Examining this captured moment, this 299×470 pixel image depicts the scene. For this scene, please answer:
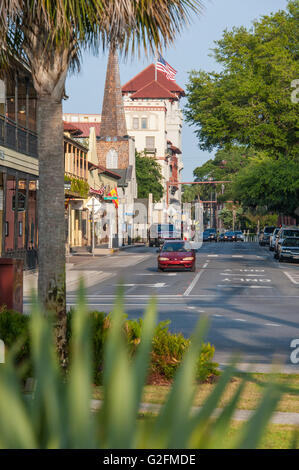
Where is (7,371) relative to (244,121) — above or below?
below

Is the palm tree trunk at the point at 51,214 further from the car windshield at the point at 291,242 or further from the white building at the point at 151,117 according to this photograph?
the white building at the point at 151,117

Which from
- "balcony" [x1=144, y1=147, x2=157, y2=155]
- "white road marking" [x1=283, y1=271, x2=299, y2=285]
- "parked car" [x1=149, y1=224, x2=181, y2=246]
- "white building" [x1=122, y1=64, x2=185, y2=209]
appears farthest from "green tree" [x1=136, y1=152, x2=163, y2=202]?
"white road marking" [x1=283, y1=271, x2=299, y2=285]

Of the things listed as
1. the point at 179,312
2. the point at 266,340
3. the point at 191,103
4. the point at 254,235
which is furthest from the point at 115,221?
the point at 266,340

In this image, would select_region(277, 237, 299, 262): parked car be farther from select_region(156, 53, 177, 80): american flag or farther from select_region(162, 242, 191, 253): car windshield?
select_region(156, 53, 177, 80): american flag

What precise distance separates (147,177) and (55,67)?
10256 cm

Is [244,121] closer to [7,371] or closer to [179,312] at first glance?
[179,312]

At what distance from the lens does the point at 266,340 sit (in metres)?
13.7

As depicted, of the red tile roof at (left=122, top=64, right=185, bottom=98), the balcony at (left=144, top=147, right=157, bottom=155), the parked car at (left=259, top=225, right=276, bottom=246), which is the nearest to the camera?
the parked car at (left=259, top=225, right=276, bottom=246)

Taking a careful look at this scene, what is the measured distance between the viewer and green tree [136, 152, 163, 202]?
111 m

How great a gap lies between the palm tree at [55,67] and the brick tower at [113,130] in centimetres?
9039

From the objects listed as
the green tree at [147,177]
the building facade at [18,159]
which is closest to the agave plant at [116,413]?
the building facade at [18,159]

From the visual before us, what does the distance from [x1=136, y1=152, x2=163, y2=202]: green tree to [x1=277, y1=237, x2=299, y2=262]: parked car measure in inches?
2637
